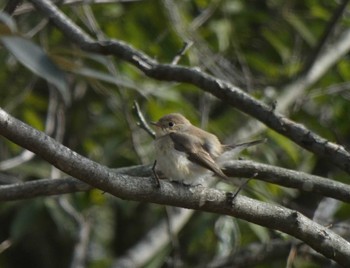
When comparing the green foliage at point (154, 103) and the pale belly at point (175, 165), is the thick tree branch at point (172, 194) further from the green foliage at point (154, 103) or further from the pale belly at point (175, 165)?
the green foliage at point (154, 103)

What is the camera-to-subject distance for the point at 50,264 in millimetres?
7586

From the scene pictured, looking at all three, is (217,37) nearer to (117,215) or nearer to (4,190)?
(117,215)

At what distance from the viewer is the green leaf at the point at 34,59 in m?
2.54

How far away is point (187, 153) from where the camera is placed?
4.47 m

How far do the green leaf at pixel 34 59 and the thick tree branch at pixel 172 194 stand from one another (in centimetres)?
17

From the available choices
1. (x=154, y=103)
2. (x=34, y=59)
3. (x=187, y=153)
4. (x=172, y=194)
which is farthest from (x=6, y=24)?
(x=154, y=103)

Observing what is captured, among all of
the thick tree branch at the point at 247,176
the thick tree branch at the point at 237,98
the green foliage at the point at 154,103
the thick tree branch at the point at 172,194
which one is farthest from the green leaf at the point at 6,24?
the green foliage at the point at 154,103

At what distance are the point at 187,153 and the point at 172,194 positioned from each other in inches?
49.2

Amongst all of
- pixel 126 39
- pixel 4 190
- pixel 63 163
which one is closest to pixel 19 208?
pixel 126 39

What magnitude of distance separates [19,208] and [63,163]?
3.40 meters

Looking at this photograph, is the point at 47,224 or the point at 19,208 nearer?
the point at 19,208

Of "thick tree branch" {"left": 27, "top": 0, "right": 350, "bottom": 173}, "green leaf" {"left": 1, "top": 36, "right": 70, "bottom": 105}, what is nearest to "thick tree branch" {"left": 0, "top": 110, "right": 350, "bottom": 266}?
"green leaf" {"left": 1, "top": 36, "right": 70, "bottom": 105}

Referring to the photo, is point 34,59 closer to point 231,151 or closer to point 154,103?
point 231,151

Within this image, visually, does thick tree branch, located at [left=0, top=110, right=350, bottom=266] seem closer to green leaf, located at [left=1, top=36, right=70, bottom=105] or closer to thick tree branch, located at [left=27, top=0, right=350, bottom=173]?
green leaf, located at [left=1, top=36, right=70, bottom=105]
